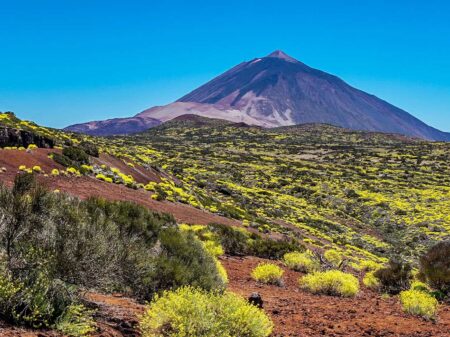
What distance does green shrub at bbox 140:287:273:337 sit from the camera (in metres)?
5.05

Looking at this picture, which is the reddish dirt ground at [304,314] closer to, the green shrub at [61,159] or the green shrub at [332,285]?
the green shrub at [332,285]

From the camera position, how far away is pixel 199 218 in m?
23.4

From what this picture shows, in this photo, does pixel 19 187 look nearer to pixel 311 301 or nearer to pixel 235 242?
pixel 311 301

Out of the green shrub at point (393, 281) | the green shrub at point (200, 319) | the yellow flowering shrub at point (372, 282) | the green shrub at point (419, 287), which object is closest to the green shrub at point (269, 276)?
the yellow flowering shrub at point (372, 282)

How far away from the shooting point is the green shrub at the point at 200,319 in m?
5.05

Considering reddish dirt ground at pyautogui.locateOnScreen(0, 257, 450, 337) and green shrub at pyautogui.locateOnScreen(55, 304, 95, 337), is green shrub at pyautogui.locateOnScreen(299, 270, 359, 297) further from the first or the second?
green shrub at pyautogui.locateOnScreen(55, 304, 95, 337)

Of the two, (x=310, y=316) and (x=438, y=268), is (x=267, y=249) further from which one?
(x=310, y=316)

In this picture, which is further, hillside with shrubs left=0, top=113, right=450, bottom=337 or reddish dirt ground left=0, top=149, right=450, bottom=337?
reddish dirt ground left=0, top=149, right=450, bottom=337

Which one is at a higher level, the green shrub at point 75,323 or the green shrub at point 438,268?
the green shrub at point 75,323

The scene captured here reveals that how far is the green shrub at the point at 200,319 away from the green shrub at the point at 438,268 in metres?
8.09

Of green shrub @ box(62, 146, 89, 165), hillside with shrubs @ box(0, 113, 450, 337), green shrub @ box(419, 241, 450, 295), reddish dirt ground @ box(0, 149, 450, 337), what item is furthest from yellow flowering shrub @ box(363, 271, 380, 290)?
green shrub @ box(62, 146, 89, 165)

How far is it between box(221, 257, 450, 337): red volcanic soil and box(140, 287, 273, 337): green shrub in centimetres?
123

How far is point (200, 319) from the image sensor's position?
516cm

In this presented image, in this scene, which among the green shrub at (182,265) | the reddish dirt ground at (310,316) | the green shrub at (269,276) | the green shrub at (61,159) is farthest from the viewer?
the green shrub at (61,159)
